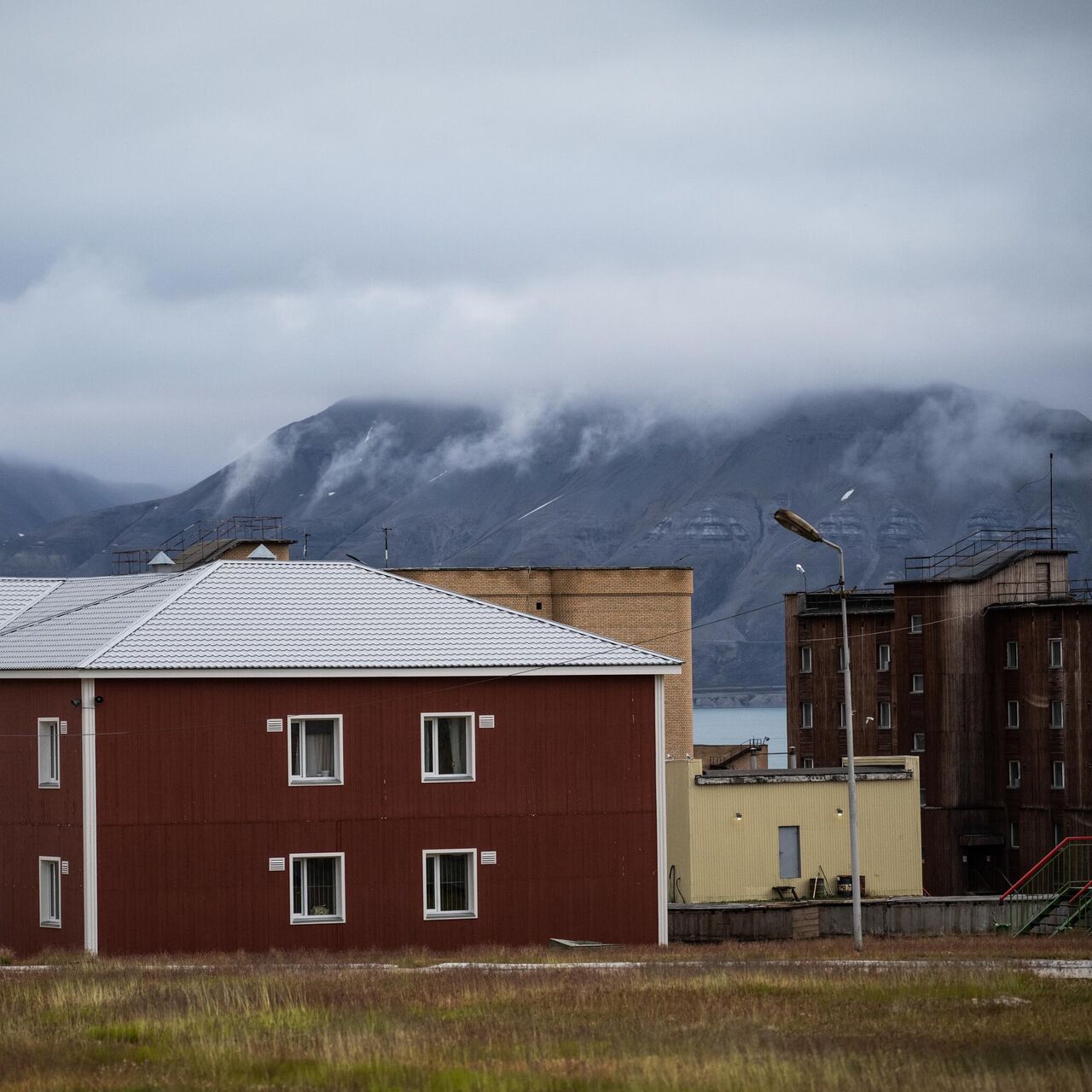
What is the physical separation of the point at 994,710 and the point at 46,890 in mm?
66657

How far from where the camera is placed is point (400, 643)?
41.7 metres

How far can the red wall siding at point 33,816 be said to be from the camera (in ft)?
127

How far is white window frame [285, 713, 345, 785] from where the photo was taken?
4003cm

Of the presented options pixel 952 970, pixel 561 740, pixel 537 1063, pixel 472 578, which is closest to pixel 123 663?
pixel 561 740

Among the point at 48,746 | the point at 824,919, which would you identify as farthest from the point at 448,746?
the point at 824,919

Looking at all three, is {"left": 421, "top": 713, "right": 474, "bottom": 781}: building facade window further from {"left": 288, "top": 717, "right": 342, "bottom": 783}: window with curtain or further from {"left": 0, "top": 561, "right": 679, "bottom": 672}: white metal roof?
{"left": 288, "top": 717, "right": 342, "bottom": 783}: window with curtain

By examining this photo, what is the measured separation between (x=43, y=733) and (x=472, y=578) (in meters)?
55.7

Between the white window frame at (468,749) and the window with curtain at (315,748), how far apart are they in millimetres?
1906

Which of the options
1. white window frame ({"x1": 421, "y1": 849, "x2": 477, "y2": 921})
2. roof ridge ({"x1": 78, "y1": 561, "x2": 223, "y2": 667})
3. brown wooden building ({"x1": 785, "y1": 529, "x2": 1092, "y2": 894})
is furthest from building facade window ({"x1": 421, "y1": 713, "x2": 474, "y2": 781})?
brown wooden building ({"x1": 785, "y1": 529, "x2": 1092, "y2": 894})

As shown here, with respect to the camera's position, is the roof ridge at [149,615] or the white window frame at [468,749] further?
the white window frame at [468,749]

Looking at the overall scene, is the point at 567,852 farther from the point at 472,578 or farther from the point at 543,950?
the point at 472,578

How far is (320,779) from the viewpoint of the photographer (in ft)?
132

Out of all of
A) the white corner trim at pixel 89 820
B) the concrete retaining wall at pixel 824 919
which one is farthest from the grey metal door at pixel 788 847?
the white corner trim at pixel 89 820

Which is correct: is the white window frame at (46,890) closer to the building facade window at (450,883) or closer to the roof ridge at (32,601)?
the building facade window at (450,883)
